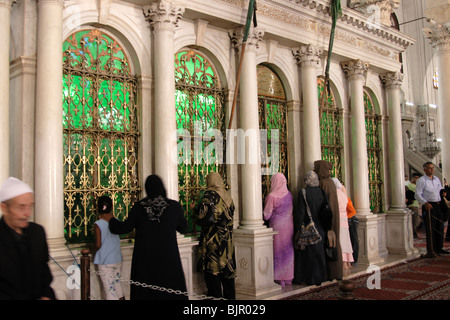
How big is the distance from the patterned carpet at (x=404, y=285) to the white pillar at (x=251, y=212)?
1.78 ft

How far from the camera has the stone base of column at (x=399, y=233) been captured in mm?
9602

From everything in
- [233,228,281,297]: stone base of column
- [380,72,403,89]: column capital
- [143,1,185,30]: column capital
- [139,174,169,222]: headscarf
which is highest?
[380,72,403,89]: column capital

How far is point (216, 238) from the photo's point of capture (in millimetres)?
5711

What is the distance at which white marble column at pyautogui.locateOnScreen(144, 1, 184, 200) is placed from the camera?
19.1 ft

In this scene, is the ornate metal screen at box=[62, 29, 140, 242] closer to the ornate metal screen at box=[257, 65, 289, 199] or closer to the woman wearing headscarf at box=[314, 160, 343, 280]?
the ornate metal screen at box=[257, 65, 289, 199]

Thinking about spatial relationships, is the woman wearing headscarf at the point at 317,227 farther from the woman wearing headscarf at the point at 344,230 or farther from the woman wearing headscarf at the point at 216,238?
the woman wearing headscarf at the point at 216,238

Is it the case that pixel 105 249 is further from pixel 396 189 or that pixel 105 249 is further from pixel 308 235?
pixel 396 189

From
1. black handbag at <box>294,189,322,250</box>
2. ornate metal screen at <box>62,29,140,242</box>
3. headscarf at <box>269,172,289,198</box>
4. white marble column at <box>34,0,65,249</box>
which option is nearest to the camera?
white marble column at <box>34,0,65,249</box>

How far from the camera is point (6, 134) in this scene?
462 centimetres

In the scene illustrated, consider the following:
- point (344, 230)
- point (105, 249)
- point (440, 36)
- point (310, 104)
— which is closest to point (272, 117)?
point (310, 104)

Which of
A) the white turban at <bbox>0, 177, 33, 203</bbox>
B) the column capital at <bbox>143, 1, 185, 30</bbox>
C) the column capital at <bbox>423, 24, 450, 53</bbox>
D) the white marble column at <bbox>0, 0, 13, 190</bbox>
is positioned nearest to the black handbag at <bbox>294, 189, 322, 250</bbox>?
the column capital at <bbox>143, 1, 185, 30</bbox>

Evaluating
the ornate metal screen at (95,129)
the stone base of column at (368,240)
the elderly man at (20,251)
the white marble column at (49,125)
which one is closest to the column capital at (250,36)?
the ornate metal screen at (95,129)

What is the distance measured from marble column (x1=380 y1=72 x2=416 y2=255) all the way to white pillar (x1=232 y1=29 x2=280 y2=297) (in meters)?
4.15
